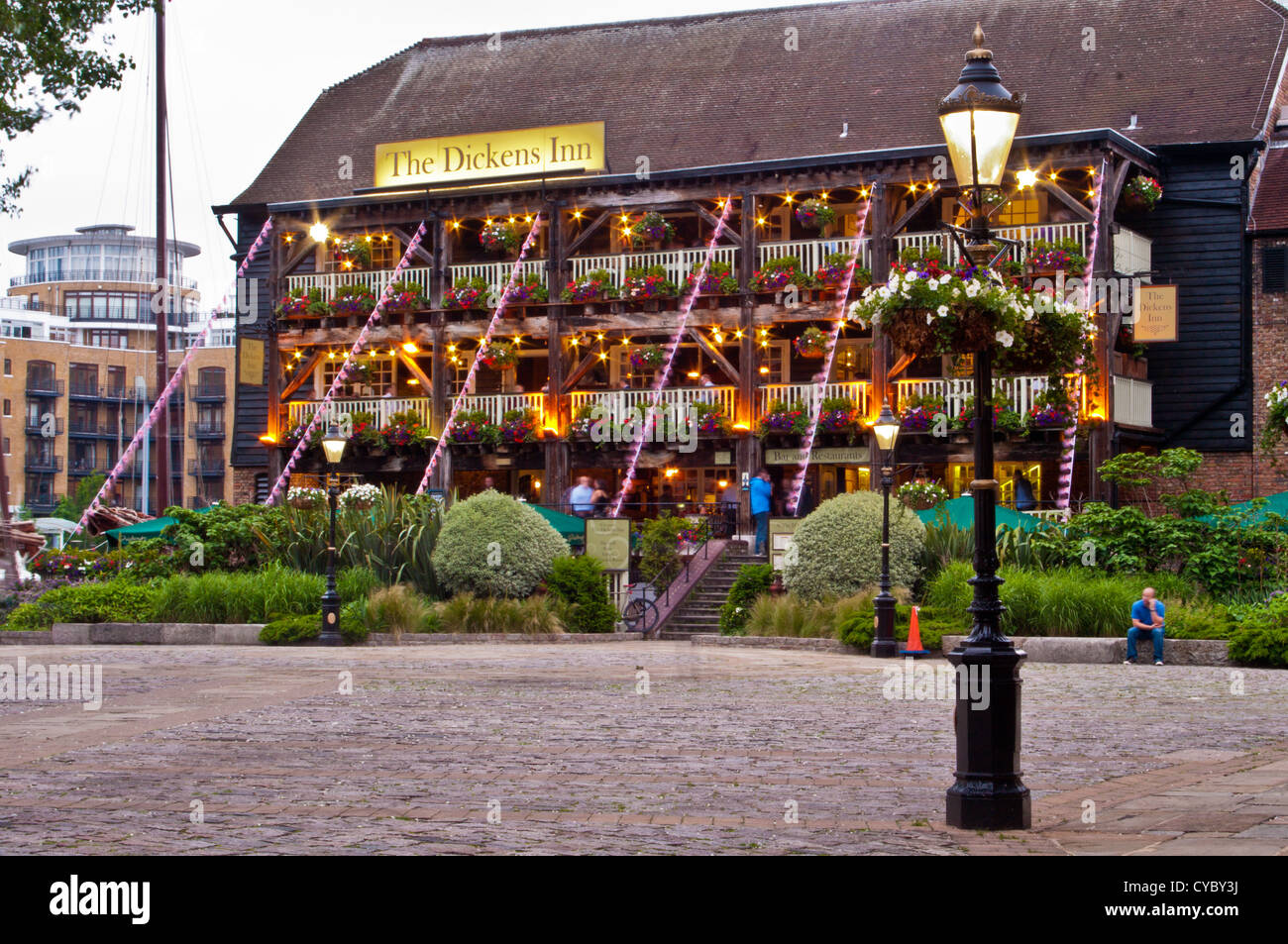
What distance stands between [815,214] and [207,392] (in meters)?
72.7

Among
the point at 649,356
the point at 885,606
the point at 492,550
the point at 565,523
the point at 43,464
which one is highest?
the point at 649,356

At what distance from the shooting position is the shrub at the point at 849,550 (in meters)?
24.2

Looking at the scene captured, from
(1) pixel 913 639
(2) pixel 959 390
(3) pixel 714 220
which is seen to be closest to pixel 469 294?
(3) pixel 714 220

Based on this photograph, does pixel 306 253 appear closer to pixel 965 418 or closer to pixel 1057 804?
pixel 965 418

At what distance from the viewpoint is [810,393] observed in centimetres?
3384

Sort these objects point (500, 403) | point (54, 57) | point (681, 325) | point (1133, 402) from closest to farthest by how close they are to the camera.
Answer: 1. point (54, 57)
2. point (1133, 402)
3. point (681, 325)
4. point (500, 403)

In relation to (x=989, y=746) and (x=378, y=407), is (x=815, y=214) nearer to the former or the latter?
(x=378, y=407)

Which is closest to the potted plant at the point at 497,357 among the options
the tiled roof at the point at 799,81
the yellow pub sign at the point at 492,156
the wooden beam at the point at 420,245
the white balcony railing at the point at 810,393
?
the wooden beam at the point at 420,245

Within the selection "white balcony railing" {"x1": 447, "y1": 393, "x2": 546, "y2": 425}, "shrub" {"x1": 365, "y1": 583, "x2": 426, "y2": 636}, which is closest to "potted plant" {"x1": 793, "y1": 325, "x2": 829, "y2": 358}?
"white balcony railing" {"x1": 447, "y1": 393, "x2": 546, "y2": 425}

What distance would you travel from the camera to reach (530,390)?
3956cm

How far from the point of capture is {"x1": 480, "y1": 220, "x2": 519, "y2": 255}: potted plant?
3606 centimetres

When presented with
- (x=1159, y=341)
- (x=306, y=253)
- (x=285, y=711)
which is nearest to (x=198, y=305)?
(x=306, y=253)

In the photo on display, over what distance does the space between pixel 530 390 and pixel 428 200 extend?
5.34 metres

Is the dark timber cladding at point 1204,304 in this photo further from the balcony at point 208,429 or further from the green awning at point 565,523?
the balcony at point 208,429
